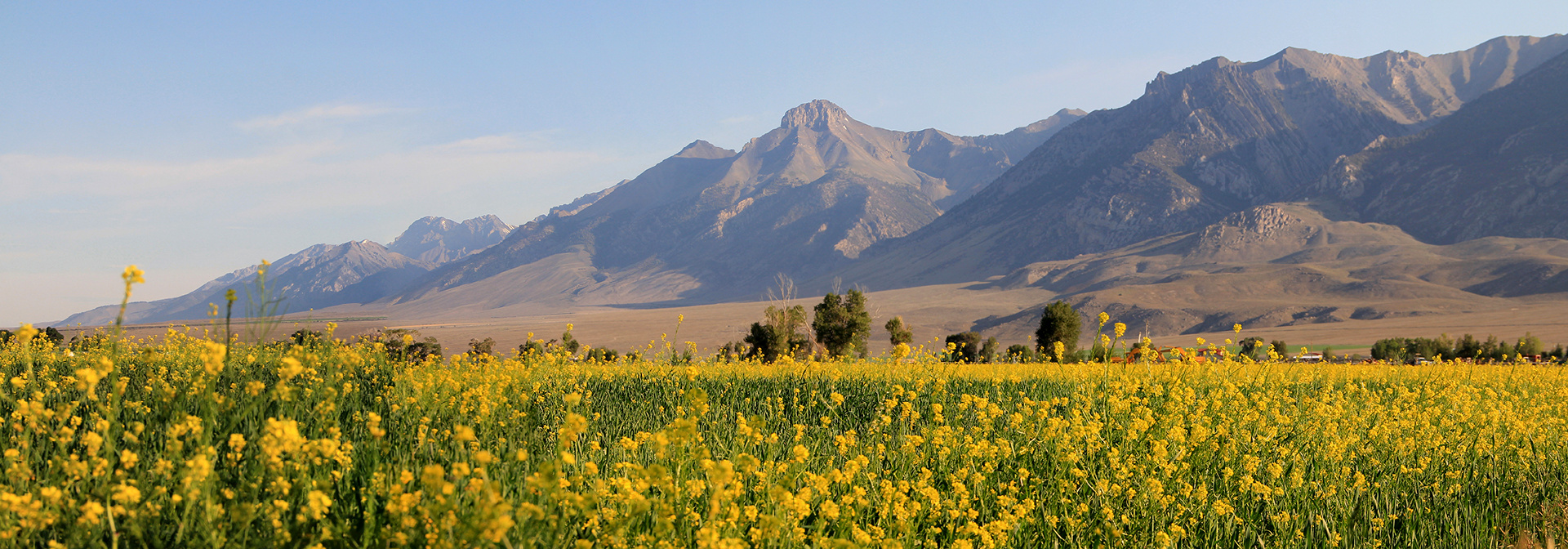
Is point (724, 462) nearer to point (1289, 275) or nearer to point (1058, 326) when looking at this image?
point (1058, 326)

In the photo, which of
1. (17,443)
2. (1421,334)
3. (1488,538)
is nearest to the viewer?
(17,443)

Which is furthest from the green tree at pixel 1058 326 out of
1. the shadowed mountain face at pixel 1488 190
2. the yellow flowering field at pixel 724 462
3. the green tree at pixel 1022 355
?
the shadowed mountain face at pixel 1488 190

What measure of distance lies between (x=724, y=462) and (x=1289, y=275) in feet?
504

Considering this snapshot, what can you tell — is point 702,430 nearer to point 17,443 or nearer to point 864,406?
point 864,406

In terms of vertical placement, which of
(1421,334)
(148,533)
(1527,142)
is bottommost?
(1421,334)

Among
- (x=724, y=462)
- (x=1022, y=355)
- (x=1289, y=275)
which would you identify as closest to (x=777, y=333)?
(x=1022, y=355)

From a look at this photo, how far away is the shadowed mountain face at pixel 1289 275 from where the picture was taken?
372 ft

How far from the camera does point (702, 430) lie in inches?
283

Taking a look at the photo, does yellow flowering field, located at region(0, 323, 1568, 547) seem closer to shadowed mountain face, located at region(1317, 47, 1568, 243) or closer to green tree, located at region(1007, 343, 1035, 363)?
green tree, located at region(1007, 343, 1035, 363)

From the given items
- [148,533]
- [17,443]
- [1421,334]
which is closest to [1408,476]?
[148,533]

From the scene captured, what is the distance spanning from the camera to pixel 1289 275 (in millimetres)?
133375

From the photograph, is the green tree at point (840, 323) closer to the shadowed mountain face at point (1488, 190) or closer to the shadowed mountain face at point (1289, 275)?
the shadowed mountain face at point (1289, 275)

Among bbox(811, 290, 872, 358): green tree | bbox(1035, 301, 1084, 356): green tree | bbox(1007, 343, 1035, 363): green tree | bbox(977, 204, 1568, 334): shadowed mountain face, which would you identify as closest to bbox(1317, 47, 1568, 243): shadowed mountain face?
bbox(977, 204, 1568, 334): shadowed mountain face

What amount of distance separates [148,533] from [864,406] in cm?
664
